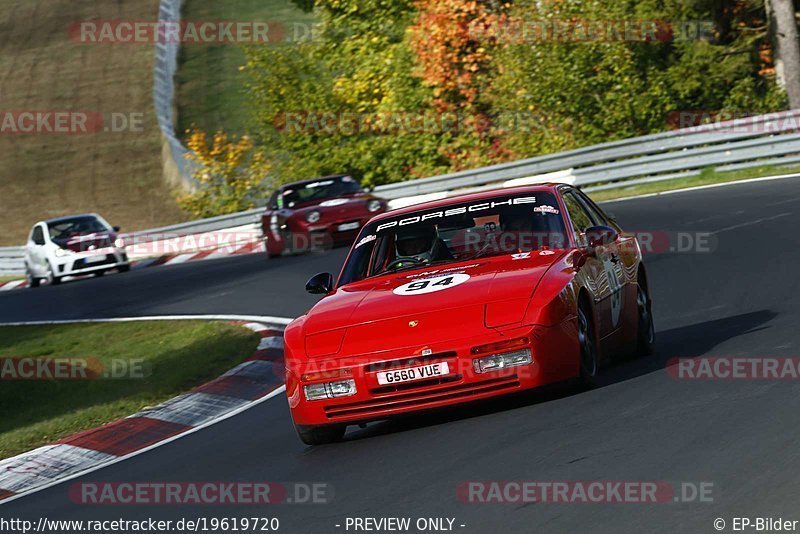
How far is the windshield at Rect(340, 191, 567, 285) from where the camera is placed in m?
8.88

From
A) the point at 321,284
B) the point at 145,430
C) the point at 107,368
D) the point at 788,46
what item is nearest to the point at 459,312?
the point at 321,284

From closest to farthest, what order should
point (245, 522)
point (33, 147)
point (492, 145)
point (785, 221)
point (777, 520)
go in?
point (777, 520)
point (245, 522)
point (785, 221)
point (492, 145)
point (33, 147)

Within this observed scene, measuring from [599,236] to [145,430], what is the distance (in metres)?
3.69

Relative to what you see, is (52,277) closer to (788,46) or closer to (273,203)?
(273,203)

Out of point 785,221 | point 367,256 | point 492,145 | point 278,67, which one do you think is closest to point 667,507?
point 367,256

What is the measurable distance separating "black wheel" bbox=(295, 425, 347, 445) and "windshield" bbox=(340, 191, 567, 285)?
1.27 metres

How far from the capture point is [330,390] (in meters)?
7.88

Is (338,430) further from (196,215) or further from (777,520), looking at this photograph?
(196,215)

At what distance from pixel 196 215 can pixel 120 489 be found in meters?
27.3

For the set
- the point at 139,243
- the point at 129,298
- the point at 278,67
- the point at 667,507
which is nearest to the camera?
the point at 667,507

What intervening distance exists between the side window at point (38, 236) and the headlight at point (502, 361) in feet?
73.0

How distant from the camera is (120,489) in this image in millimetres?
7895

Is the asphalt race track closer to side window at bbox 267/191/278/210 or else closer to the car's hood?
the car's hood

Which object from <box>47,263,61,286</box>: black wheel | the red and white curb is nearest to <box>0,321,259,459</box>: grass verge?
the red and white curb
